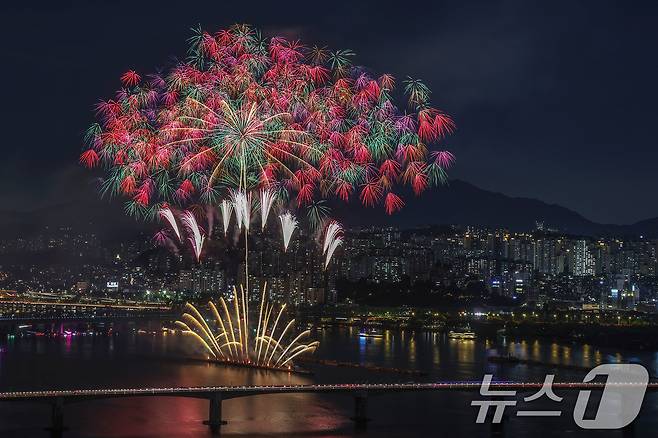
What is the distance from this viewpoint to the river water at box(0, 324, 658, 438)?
29516mm

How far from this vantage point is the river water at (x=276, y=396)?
29516 millimetres

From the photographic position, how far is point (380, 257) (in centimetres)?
13638

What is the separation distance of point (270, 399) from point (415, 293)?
8664 centimetres

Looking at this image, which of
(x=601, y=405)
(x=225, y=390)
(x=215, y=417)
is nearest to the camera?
(x=225, y=390)

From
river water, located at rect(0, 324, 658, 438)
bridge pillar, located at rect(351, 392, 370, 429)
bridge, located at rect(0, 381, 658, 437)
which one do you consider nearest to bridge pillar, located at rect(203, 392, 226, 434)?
bridge, located at rect(0, 381, 658, 437)

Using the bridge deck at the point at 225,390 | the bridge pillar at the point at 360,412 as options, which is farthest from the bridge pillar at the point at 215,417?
the bridge pillar at the point at 360,412

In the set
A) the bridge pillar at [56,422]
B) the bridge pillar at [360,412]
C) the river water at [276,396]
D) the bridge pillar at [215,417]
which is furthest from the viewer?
the river water at [276,396]

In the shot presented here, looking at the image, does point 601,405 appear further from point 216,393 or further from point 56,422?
point 56,422

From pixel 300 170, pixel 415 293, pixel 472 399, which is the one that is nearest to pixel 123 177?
pixel 300 170

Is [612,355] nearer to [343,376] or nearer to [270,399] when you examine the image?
[343,376]

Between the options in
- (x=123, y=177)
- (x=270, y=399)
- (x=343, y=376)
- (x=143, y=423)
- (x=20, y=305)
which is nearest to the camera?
(x=123, y=177)

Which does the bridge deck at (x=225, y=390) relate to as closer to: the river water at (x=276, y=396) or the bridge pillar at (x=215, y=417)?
the bridge pillar at (x=215, y=417)

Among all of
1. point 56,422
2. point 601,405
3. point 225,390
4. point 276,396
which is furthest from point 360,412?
point 601,405

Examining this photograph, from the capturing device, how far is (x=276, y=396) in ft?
118
